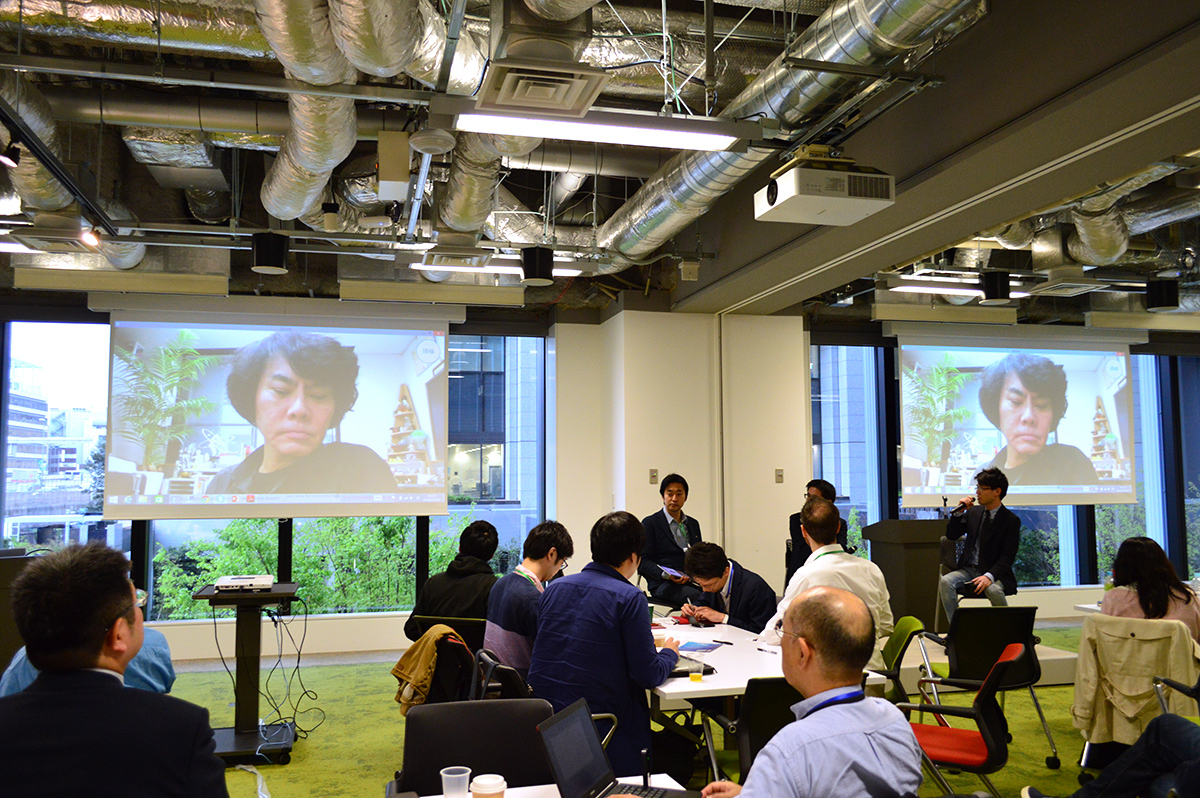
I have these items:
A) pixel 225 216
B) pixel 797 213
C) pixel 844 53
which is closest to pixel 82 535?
pixel 225 216

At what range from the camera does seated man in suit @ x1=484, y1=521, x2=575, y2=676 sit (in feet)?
12.5

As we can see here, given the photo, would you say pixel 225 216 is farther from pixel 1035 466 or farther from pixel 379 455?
pixel 1035 466

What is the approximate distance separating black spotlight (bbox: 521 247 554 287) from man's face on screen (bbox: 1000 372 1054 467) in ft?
18.8

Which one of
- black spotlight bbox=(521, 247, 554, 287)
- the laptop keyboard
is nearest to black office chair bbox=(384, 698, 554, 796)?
the laptop keyboard

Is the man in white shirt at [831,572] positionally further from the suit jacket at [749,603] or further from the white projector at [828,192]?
the white projector at [828,192]

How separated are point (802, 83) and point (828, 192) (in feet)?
1.61

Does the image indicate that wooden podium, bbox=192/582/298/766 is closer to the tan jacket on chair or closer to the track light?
the track light

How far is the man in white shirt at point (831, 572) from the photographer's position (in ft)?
12.9

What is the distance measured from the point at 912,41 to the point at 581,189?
176 inches

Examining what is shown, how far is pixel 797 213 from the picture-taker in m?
4.08

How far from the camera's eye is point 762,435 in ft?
26.1

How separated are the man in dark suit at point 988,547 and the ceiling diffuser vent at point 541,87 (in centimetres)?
474

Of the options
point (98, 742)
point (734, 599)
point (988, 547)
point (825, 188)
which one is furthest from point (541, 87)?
point (988, 547)

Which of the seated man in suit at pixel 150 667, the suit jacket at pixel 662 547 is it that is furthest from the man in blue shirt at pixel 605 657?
the suit jacket at pixel 662 547
